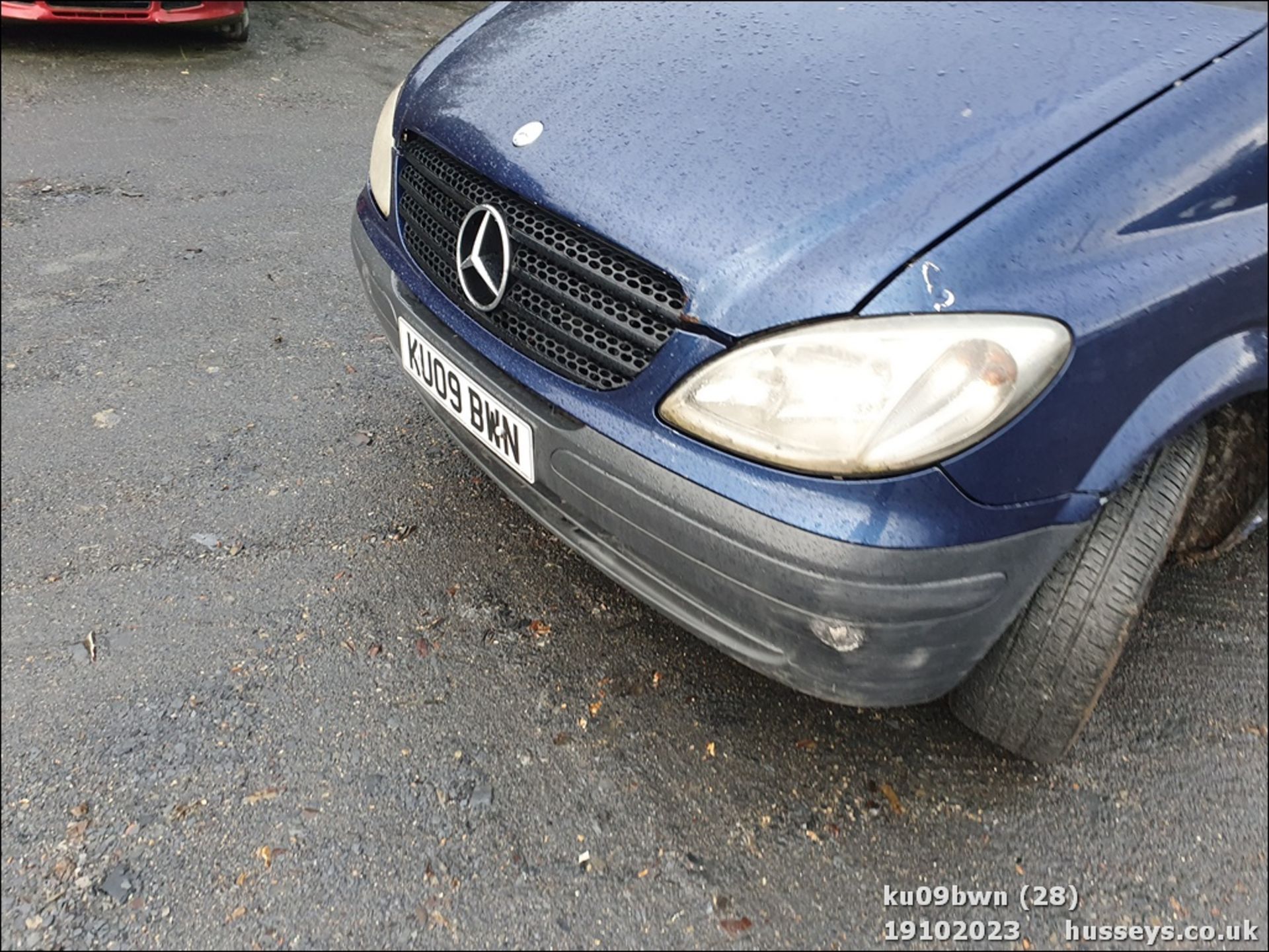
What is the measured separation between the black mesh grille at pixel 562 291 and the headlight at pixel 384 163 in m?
0.21

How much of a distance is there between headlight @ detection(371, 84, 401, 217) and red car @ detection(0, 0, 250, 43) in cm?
361

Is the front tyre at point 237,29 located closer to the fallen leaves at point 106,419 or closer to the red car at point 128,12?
the red car at point 128,12

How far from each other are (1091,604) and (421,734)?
4.12 ft

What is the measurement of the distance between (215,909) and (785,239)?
4.65 ft

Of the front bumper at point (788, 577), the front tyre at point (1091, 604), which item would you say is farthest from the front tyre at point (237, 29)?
the front tyre at point (1091, 604)

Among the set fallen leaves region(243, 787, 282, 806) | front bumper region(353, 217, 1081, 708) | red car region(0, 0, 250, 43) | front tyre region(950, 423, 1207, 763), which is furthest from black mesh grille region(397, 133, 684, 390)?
red car region(0, 0, 250, 43)

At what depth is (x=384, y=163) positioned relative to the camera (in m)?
2.16

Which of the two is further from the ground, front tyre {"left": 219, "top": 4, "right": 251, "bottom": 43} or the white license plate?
the white license plate

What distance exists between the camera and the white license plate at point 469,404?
5.76ft

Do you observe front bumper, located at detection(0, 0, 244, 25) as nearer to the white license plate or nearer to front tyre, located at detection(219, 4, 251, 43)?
front tyre, located at detection(219, 4, 251, 43)

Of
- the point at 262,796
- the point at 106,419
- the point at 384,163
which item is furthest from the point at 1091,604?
the point at 106,419

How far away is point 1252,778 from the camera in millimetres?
1968

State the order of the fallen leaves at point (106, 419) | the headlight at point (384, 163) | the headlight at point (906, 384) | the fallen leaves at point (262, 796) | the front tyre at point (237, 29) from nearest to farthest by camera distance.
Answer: the headlight at point (906, 384)
the fallen leaves at point (262, 796)
the headlight at point (384, 163)
the fallen leaves at point (106, 419)
the front tyre at point (237, 29)

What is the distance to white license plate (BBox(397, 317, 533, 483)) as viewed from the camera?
1.76 metres
